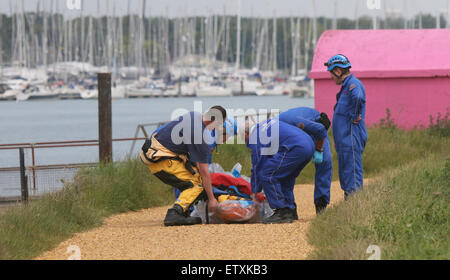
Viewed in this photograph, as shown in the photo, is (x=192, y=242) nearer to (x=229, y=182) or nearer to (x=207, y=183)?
(x=207, y=183)

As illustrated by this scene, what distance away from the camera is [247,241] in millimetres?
7828

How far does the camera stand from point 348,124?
10148 mm

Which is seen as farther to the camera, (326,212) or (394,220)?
(326,212)

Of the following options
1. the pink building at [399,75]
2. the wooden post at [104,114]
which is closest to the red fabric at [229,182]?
the wooden post at [104,114]

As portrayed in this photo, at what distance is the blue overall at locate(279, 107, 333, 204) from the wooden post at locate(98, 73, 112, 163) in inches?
178

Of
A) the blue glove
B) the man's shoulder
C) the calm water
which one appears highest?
the man's shoulder

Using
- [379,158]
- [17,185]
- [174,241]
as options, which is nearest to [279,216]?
[174,241]

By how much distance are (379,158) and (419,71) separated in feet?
12.4

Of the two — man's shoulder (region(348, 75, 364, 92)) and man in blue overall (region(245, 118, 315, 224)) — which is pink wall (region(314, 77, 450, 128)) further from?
man in blue overall (region(245, 118, 315, 224))

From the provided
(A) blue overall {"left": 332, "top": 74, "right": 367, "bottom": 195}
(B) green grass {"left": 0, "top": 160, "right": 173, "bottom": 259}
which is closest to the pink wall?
(B) green grass {"left": 0, "top": 160, "right": 173, "bottom": 259}

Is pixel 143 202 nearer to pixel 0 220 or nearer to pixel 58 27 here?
pixel 0 220

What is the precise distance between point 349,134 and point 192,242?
3.07 meters

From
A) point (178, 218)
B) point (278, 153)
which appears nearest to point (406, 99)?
point (278, 153)

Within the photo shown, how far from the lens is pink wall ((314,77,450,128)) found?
61.7 feet
